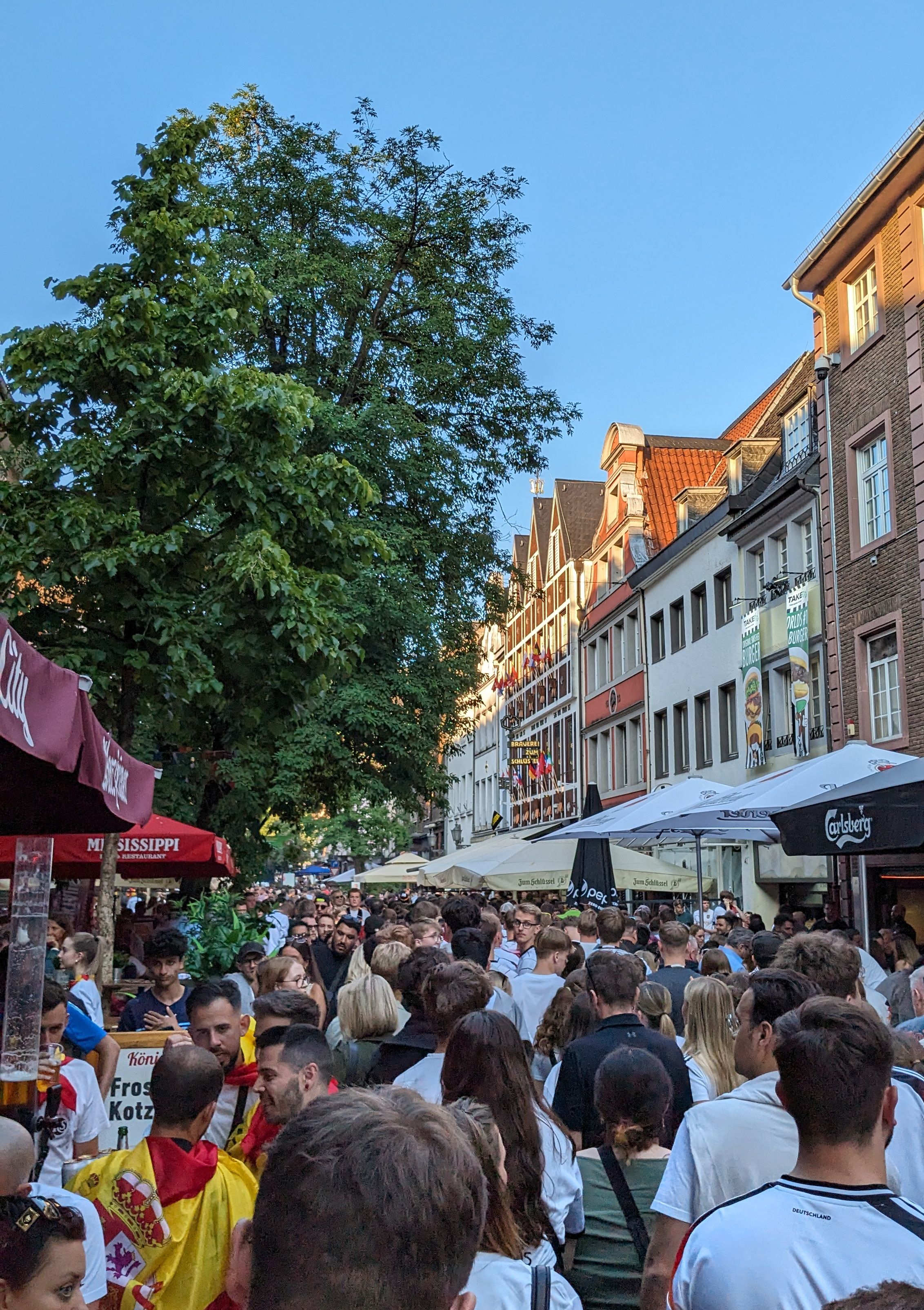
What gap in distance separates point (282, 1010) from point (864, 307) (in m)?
20.6

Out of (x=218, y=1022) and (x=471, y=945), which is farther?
(x=471, y=945)

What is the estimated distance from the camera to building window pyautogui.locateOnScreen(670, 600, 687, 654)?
34.5 metres

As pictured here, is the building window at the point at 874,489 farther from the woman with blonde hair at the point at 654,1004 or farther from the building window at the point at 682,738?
the woman with blonde hair at the point at 654,1004

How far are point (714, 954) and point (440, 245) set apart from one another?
67.9ft

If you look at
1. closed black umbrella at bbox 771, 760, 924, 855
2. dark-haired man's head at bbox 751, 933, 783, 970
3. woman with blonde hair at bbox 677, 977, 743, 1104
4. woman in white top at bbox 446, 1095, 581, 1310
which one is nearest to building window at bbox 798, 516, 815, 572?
closed black umbrella at bbox 771, 760, 924, 855

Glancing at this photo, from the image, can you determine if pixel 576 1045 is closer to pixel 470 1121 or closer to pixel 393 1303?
pixel 470 1121

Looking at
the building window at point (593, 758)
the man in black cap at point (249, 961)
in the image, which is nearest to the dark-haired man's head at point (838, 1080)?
the man in black cap at point (249, 961)

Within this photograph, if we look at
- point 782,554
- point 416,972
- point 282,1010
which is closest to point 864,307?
point 782,554

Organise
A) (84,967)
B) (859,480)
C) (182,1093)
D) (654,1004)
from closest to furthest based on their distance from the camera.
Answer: (182,1093) → (654,1004) → (84,967) → (859,480)

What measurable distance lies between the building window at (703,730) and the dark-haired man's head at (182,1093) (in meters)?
28.8

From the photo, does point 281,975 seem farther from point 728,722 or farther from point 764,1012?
point 728,722

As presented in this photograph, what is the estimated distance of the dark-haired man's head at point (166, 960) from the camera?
25.0 ft

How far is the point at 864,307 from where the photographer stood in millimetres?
22453

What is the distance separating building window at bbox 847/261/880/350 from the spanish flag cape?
20.8 metres
